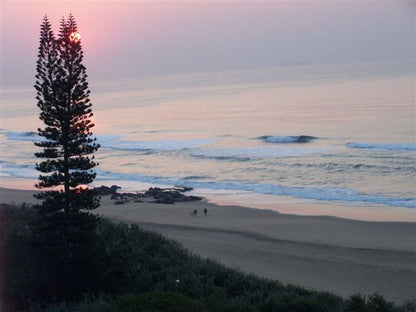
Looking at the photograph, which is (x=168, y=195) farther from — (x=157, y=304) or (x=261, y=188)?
(x=157, y=304)

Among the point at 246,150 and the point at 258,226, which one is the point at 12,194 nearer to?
the point at 258,226

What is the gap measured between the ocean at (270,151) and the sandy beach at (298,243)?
5.33 ft

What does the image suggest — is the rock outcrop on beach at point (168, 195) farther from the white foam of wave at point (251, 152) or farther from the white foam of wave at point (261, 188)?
the white foam of wave at point (251, 152)

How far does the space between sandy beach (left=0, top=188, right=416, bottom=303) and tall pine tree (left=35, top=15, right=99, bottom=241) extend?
15.6ft

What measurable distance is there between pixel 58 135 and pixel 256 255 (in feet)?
Answer: 20.8

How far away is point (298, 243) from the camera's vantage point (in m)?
15.6

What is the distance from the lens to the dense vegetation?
8234 millimetres

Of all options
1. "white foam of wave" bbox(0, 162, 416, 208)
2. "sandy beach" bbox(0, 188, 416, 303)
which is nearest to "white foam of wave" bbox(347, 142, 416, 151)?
"white foam of wave" bbox(0, 162, 416, 208)

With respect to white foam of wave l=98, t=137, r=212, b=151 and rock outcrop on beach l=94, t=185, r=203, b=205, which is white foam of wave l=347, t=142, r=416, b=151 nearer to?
white foam of wave l=98, t=137, r=212, b=151

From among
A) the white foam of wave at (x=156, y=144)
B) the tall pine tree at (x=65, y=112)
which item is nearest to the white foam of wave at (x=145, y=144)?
the white foam of wave at (x=156, y=144)

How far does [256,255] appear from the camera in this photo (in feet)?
47.5

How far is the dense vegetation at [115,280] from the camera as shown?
8.23m

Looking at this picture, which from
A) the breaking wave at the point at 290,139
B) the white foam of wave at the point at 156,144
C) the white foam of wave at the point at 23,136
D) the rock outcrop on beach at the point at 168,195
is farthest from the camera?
the white foam of wave at the point at 23,136

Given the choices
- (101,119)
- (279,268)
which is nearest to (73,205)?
(279,268)
